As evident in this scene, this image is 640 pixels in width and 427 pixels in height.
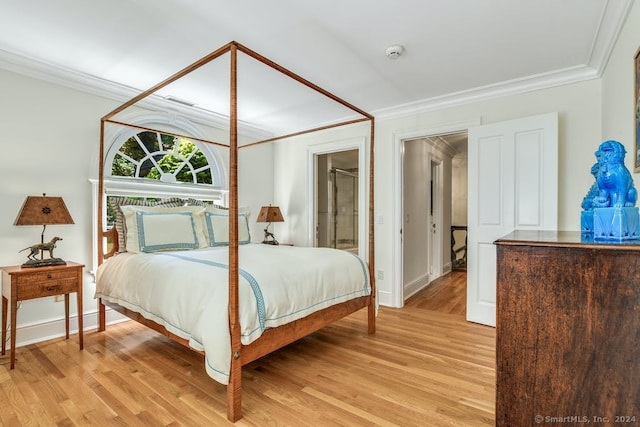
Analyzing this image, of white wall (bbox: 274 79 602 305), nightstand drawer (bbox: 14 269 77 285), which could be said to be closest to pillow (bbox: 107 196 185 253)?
nightstand drawer (bbox: 14 269 77 285)

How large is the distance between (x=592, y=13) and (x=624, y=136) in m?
0.78

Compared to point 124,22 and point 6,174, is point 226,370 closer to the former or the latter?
point 124,22

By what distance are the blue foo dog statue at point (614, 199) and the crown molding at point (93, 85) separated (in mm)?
3598

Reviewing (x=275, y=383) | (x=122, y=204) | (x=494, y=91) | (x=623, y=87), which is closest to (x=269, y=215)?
(x=122, y=204)

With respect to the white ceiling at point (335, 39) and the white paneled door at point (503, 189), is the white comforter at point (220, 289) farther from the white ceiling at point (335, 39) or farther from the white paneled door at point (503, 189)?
the white ceiling at point (335, 39)

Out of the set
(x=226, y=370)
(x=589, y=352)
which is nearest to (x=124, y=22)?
(x=226, y=370)

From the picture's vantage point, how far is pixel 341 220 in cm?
565

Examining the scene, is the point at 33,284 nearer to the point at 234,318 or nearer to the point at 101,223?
the point at 101,223

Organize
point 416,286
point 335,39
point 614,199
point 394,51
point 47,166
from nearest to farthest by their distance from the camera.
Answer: point 614,199
point 335,39
point 394,51
point 47,166
point 416,286

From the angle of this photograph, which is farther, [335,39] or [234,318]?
[335,39]

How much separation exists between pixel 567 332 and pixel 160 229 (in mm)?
2925

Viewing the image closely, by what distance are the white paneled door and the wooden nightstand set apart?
11.4 ft

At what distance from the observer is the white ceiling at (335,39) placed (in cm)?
194

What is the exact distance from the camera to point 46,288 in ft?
7.75
